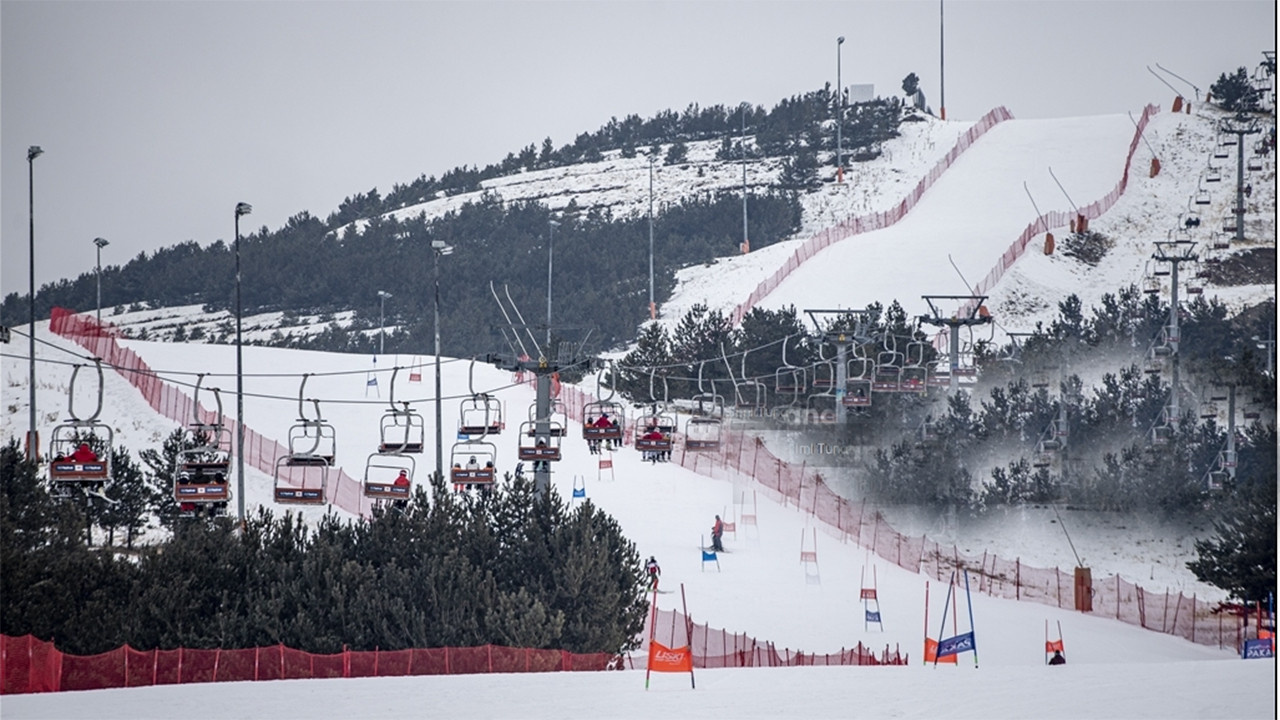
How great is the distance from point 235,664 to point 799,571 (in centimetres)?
1814

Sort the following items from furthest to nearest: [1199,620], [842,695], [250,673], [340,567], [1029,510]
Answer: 1. [1029,510]
2. [1199,620]
3. [340,567]
4. [250,673]
5. [842,695]

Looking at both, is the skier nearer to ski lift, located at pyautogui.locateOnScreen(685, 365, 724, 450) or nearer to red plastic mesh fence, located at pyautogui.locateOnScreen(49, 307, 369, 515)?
ski lift, located at pyautogui.locateOnScreen(685, 365, 724, 450)

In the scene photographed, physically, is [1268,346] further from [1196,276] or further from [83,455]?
[83,455]

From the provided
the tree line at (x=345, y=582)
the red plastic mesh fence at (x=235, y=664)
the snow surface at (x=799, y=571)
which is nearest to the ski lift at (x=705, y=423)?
the snow surface at (x=799, y=571)

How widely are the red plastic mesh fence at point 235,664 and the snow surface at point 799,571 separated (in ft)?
4.58

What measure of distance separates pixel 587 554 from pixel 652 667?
20.1ft

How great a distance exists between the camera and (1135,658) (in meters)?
36.2

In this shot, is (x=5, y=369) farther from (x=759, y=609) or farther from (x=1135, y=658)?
(x=1135, y=658)

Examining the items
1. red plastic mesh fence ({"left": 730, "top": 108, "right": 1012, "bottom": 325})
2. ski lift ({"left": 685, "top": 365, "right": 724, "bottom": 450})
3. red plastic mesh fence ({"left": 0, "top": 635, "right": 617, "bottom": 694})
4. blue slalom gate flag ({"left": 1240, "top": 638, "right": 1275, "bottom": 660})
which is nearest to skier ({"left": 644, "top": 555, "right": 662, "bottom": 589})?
ski lift ({"left": 685, "top": 365, "right": 724, "bottom": 450})

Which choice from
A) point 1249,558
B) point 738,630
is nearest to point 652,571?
point 738,630

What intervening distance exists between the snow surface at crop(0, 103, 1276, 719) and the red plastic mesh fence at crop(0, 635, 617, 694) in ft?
4.58

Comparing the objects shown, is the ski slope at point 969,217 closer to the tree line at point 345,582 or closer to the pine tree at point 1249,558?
the pine tree at point 1249,558

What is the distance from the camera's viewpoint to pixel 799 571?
4234 centimetres

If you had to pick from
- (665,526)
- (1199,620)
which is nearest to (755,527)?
(665,526)
